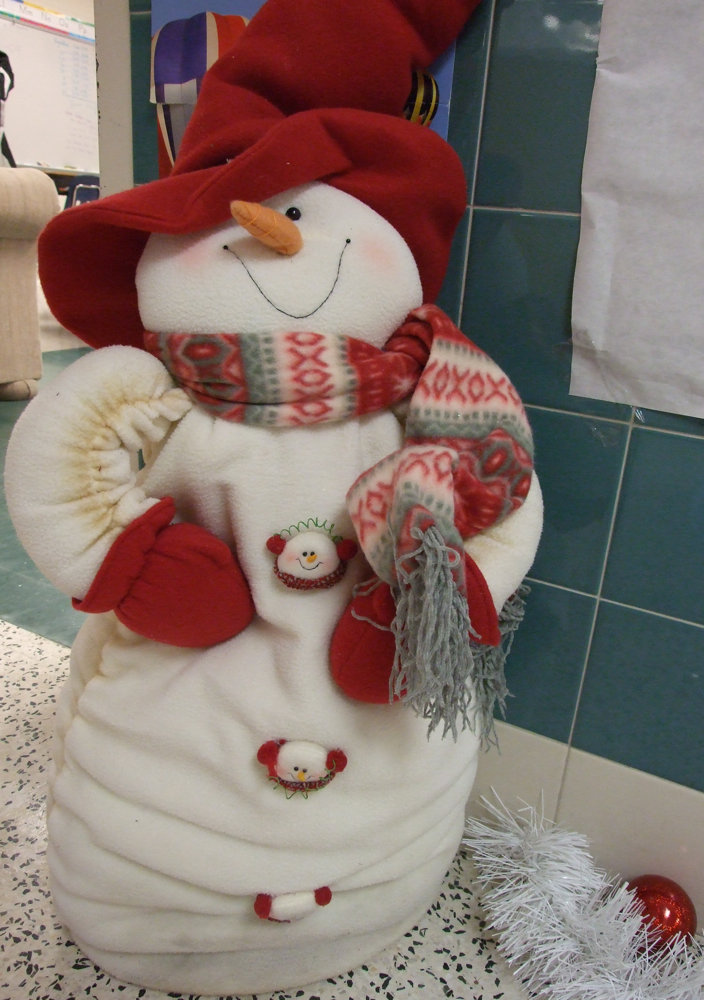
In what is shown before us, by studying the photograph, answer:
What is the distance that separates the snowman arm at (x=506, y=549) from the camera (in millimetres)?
619

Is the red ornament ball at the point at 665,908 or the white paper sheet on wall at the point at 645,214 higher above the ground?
the white paper sheet on wall at the point at 645,214

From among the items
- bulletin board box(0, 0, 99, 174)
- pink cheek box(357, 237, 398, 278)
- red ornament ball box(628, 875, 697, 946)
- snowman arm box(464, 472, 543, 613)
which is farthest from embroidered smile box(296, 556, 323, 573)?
bulletin board box(0, 0, 99, 174)

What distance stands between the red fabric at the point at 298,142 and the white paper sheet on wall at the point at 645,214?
0.13 m

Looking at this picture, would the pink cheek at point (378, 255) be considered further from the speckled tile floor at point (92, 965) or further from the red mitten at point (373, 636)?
the speckled tile floor at point (92, 965)

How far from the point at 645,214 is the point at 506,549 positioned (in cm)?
31

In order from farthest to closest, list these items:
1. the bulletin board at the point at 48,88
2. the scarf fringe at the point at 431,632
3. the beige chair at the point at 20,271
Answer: the bulletin board at the point at 48,88 < the beige chair at the point at 20,271 < the scarf fringe at the point at 431,632

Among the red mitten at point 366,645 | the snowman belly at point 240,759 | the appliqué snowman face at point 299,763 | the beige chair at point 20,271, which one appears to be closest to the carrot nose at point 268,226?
the snowman belly at point 240,759

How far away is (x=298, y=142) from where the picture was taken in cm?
57

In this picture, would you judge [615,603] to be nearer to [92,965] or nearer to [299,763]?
[299,763]

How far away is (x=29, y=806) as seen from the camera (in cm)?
89

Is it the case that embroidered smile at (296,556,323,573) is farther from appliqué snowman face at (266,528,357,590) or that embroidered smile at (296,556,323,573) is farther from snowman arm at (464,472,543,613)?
snowman arm at (464,472,543,613)

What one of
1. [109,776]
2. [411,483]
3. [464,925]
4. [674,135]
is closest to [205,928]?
[109,776]

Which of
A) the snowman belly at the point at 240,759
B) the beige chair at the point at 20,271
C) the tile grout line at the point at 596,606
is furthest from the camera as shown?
the beige chair at the point at 20,271

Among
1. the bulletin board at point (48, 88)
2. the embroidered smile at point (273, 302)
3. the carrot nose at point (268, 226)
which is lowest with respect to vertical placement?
the embroidered smile at point (273, 302)
